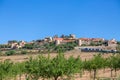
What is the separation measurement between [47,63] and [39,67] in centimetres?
81

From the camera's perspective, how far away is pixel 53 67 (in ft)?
123

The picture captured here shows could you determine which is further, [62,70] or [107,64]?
[107,64]

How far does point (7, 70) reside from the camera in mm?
45156

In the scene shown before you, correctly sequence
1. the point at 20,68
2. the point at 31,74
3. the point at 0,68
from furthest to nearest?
the point at 20,68, the point at 0,68, the point at 31,74

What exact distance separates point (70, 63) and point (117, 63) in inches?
1083

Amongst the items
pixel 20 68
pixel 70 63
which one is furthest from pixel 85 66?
pixel 70 63

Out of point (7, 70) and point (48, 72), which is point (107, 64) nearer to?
point (7, 70)

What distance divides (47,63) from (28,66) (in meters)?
3.10

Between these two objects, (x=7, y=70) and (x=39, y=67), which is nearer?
(x=39, y=67)

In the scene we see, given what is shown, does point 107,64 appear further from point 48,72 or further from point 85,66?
point 48,72

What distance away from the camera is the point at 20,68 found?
5966cm

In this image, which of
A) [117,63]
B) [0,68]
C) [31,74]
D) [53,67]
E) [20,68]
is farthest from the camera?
[117,63]

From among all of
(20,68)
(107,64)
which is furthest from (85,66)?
(20,68)

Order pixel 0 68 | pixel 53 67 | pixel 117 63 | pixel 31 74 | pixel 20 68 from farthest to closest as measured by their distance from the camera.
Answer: pixel 117 63 → pixel 20 68 → pixel 0 68 → pixel 31 74 → pixel 53 67
